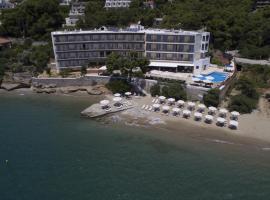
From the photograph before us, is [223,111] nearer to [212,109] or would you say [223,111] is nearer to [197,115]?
[212,109]

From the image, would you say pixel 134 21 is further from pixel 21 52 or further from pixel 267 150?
pixel 267 150

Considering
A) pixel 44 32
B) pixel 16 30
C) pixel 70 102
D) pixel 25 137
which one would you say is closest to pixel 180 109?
pixel 70 102

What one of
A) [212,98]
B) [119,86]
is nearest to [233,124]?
[212,98]

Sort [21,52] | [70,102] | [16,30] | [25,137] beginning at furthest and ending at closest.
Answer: [16,30], [21,52], [70,102], [25,137]

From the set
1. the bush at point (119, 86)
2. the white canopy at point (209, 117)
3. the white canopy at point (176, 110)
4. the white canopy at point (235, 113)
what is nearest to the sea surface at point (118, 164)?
the white canopy at point (209, 117)

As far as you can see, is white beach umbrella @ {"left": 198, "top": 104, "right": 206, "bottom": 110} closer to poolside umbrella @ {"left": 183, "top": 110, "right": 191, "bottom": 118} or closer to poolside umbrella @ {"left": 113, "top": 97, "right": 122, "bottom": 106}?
poolside umbrella @ {"left": 183, "top": 110, "right": 191, "bottom": 118}
